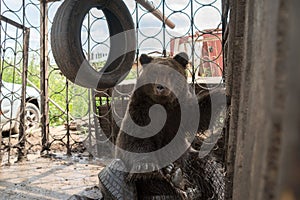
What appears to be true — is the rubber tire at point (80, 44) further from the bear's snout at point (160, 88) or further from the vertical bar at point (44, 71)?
the vertical bar at point (44, 71)

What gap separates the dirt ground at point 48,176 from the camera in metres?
2.72

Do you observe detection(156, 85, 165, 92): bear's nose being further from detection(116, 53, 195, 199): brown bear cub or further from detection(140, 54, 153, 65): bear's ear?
detection(140, 54, 153, 65): bear's ear

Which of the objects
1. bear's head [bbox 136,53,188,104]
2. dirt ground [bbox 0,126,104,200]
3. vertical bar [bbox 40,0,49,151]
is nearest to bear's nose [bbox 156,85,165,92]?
bear's head [bbox 136,53,188,104]

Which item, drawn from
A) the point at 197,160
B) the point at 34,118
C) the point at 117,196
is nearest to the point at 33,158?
the point at 34,118

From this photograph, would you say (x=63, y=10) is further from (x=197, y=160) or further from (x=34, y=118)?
(x=34, y=118)

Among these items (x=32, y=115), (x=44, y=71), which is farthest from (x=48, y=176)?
(x=32, y=115)

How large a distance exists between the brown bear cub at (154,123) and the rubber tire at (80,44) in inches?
10.4

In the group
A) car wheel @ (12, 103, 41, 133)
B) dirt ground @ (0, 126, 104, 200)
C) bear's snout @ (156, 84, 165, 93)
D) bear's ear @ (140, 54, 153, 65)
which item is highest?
bear's ear @ (140, 54, 153, 65)

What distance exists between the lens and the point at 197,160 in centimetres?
199

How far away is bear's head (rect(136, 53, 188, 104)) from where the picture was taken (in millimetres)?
1900

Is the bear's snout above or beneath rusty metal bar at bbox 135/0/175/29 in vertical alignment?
beneath

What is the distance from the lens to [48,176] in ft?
10.6

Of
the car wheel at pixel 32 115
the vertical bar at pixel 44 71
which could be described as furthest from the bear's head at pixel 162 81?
the car wheel at pixel 32 115

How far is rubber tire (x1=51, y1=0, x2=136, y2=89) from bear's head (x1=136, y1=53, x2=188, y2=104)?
0.82 feet
